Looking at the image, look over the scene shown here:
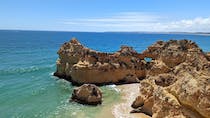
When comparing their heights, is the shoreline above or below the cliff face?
below

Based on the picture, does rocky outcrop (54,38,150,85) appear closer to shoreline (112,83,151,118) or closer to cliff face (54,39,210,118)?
cliff face (54,39,210,118)

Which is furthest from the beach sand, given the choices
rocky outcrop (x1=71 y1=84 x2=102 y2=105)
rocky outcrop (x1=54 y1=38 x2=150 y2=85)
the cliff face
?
rocky outcrop (x1=54 y1=38 x2=150 y2=85)

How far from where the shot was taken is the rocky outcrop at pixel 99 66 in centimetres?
4406

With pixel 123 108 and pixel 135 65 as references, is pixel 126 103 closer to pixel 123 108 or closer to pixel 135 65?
pixel 123 108

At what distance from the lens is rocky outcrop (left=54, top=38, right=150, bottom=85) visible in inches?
1735

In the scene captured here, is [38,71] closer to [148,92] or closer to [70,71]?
[70,71]

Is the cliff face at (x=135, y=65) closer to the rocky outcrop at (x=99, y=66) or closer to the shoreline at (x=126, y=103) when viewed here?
the rocky outcrop at (x=99, y=66)

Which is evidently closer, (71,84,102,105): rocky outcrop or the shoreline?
the shoreline

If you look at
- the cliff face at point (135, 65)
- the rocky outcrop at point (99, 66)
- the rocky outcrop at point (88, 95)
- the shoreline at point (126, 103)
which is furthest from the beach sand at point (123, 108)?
the rocky outcrop at point (99, 66)

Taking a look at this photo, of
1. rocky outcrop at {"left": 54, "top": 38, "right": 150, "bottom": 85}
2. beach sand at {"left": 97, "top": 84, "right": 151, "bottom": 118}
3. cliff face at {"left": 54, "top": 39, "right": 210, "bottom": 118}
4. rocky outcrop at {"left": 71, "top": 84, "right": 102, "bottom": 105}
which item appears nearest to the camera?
cliff face at {"left": 54, "top": 39, "right": 210, "bottom": 118}

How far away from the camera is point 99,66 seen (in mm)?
44094

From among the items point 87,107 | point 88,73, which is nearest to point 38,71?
point 88,73

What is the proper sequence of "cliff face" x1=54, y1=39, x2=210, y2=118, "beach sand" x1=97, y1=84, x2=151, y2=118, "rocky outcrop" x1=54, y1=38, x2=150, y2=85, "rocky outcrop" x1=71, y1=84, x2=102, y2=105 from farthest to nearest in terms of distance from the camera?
"rocky outcrop" x1=54, y1=38, x2=150, y2=85, "rocky outcrop" x1=71, y1=84, x2=102, y2=105, "beach sand" x1=97, y1=84, x2=151, y2=118, "cliff face" x1=54, y1=39, x2=210, y2=118

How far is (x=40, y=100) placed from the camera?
35.9 metres
